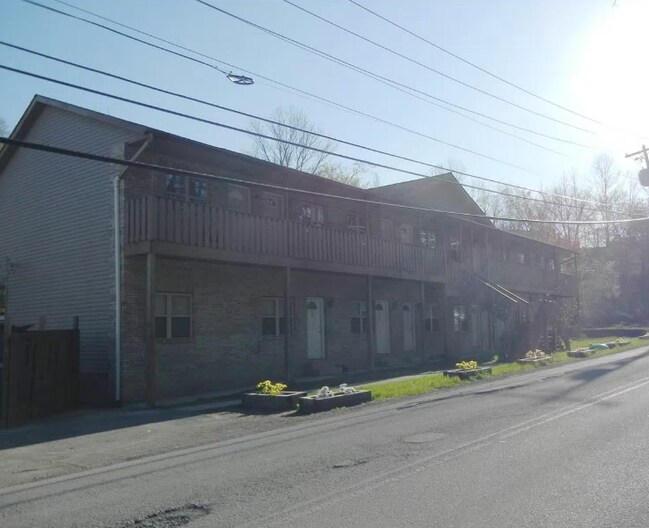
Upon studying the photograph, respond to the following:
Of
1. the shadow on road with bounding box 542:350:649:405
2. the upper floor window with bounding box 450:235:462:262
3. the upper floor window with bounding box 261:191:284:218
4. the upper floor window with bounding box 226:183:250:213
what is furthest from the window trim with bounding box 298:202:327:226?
the upper floor window with bounding box 450:235:462:262

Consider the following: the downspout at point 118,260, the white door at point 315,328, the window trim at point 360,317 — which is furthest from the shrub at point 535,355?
the downspout at point 118,260

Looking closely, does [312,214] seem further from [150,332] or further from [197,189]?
[150,332]

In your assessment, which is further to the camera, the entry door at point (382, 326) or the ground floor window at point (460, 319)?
the ground floor window at point (460, 319)

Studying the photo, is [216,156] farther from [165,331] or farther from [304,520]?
[304,520]

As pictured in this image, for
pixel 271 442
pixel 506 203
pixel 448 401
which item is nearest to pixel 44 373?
pixel 271 442

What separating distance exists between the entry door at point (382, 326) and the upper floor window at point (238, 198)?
24.1ft

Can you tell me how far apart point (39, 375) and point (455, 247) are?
21.2 meters

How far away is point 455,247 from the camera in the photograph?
1270 inches

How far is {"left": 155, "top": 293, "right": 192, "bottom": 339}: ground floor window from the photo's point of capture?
58.1 ft

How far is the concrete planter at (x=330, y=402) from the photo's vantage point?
14109 mm

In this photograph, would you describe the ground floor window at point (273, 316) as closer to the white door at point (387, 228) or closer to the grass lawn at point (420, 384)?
the grass lawn at point (420, 384)

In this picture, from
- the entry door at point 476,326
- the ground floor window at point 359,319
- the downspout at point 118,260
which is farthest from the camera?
the entry door at point 476,326

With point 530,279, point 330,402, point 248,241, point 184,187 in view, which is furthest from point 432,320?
point 330,402

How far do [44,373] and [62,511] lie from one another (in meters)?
9.47
